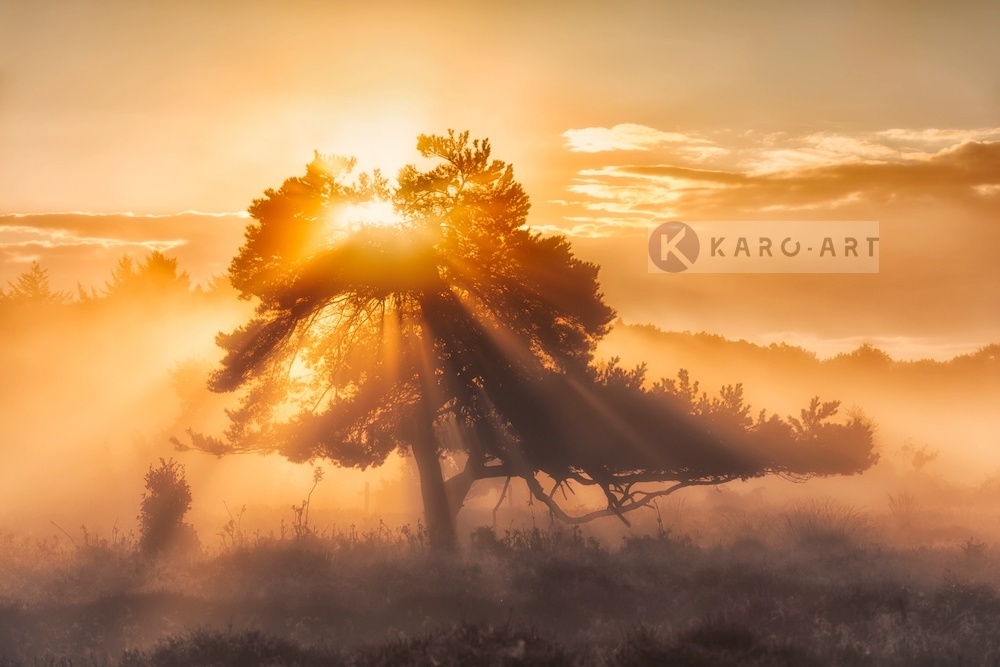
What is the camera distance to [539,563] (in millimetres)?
25531

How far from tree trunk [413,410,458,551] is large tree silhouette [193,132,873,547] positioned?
144mm

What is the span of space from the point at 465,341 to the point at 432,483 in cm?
464

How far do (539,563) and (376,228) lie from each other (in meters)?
10.00

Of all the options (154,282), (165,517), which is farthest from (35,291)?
(165,517)

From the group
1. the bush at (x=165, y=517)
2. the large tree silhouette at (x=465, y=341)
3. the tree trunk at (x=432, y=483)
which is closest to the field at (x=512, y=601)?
the bush at (x=165, y=517)

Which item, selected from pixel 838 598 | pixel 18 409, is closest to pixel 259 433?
pixel 838 598

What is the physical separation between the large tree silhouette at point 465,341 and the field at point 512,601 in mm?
2612

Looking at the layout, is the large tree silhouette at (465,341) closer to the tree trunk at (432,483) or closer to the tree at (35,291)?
the tree trunk at (432,483)

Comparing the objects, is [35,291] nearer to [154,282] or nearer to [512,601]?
[154,282]

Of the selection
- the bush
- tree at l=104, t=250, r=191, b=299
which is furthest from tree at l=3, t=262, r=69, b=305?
the bush

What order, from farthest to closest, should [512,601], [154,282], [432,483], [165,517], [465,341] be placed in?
[154,282]
[432,483]
[165,517]
[465,341]
[512,601]

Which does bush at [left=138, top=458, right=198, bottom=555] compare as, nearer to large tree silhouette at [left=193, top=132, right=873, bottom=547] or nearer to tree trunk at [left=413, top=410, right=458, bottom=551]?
large tree silhouette at [left=193, top=132, right=873, bottom=547]

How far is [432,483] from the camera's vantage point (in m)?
31.0

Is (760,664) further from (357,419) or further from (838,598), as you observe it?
(357,419)
